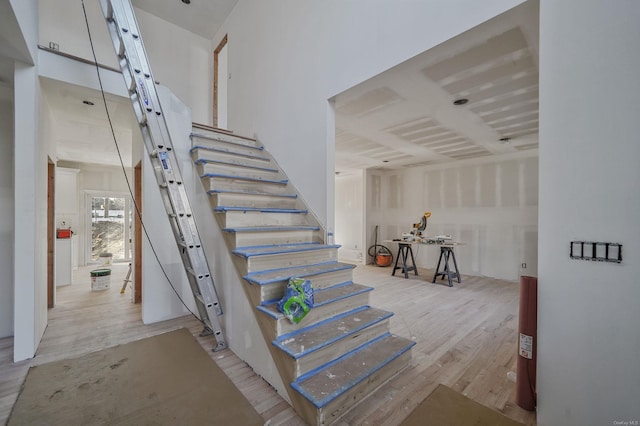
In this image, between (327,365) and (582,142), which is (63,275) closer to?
(327,365)

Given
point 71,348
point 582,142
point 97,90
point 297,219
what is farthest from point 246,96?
point 582,142

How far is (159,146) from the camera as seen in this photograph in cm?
247

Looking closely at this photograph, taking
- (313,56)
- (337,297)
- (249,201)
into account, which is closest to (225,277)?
(249,201)

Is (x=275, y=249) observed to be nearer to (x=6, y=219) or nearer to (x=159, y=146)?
(x=159, y=146)

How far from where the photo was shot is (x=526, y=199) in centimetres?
519

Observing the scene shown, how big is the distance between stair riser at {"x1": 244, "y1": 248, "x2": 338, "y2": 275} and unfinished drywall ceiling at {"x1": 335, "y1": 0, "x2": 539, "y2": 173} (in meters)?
1.74

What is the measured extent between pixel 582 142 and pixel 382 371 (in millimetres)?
1917

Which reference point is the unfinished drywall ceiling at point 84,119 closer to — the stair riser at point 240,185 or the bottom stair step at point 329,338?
the stair riser at point 240,185

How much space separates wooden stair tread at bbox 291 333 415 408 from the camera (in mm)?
1595

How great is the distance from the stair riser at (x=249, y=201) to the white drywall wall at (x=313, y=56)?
0.80ft

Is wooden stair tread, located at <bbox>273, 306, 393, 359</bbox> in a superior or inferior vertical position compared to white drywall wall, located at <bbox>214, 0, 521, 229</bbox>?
inferior

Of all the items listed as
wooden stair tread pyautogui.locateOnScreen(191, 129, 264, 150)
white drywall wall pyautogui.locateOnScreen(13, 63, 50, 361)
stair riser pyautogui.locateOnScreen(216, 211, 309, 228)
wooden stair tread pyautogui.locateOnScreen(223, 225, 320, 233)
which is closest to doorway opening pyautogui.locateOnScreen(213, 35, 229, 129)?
wooden stair tread pyautogui.locateOnScreen(191, 129, 264, 150)

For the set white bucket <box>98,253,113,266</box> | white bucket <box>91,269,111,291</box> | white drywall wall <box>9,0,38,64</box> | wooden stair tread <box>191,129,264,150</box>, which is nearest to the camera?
white drywall wall <box>9,0,38,64</box>

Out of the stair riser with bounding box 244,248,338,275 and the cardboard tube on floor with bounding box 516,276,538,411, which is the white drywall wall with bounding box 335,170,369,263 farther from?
the cardboard tube on floor with bounding box 516,276,538,411
